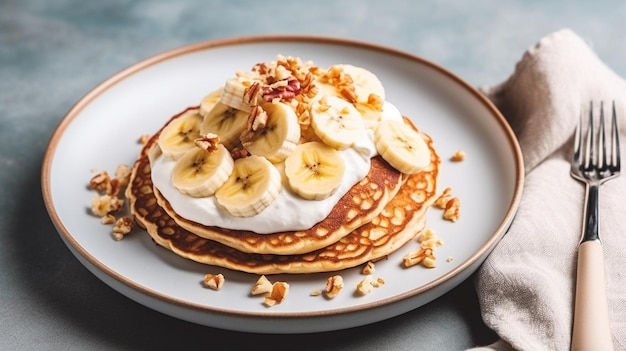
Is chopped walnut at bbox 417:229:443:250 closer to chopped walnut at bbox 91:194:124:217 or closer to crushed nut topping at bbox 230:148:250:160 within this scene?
crushed nut topping at bbox 230:148:250:160

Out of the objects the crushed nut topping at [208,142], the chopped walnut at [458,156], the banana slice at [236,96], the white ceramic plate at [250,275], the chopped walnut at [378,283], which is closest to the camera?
the white ceramic plate at [250,275]

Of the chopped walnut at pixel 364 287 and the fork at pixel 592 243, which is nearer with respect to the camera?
the fork at pixel 592 243

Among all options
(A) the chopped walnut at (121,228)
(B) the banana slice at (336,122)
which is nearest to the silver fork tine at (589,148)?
(B) the banana slice at (336,122)

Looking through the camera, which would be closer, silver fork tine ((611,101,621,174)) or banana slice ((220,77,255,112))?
banana slice ((220,77,255,112))

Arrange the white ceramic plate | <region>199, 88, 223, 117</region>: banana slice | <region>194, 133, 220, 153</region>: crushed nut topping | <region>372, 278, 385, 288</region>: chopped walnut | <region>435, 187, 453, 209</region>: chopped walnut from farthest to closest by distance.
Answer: <region>199, 88, 223, 117</region>: banana slice
<region>435, 187, 453, 209</region>: chopped walnut
<region>194, 133, 220, 153</region>: crushed nut topping
<region>372, 278, 385, 288</region>: chopped walnut
the white ceramic plate

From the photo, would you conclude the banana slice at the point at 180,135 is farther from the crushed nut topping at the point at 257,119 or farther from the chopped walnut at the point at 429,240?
the chopped walnut at the point at 429,240

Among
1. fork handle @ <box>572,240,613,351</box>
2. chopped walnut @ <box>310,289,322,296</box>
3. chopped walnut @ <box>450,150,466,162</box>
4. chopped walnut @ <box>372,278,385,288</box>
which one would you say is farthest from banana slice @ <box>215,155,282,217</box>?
fork handle @ <box>572,240,613,351</box>

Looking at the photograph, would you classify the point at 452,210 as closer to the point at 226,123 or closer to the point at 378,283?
the point at 378,283
